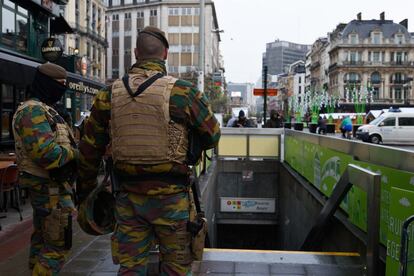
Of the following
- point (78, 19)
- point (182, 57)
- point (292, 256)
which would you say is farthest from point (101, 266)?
point (182, 57)

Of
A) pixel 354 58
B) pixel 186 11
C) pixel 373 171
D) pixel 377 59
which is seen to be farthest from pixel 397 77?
pixel 373 171

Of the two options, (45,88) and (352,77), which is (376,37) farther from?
(45,88)

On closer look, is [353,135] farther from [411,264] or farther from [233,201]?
[411,264]

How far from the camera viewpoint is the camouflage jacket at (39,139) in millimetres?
3281

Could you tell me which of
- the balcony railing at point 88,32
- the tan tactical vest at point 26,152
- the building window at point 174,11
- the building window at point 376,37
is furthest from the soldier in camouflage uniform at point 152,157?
the building window at point 376,37

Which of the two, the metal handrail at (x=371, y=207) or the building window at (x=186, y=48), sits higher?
the building window at (x=186, y=48)

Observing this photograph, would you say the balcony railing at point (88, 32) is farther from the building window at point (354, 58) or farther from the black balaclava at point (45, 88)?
the black balaclava at point (45, 88)

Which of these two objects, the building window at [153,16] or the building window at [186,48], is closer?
the building window at [186,48]

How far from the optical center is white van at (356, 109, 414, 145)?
3019 cm

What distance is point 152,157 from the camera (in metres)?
2.62

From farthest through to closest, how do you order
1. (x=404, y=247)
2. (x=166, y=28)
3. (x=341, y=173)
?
(x=166, y=28), (x=341, y=173), (x=404, y=247)

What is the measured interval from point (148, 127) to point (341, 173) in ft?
13.5

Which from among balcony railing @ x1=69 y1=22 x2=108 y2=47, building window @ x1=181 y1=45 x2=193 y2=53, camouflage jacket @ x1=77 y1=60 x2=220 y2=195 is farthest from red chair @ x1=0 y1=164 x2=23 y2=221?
building window @ x1=181 y1=45 x2=193 y2=53

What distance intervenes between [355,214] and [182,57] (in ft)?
284
